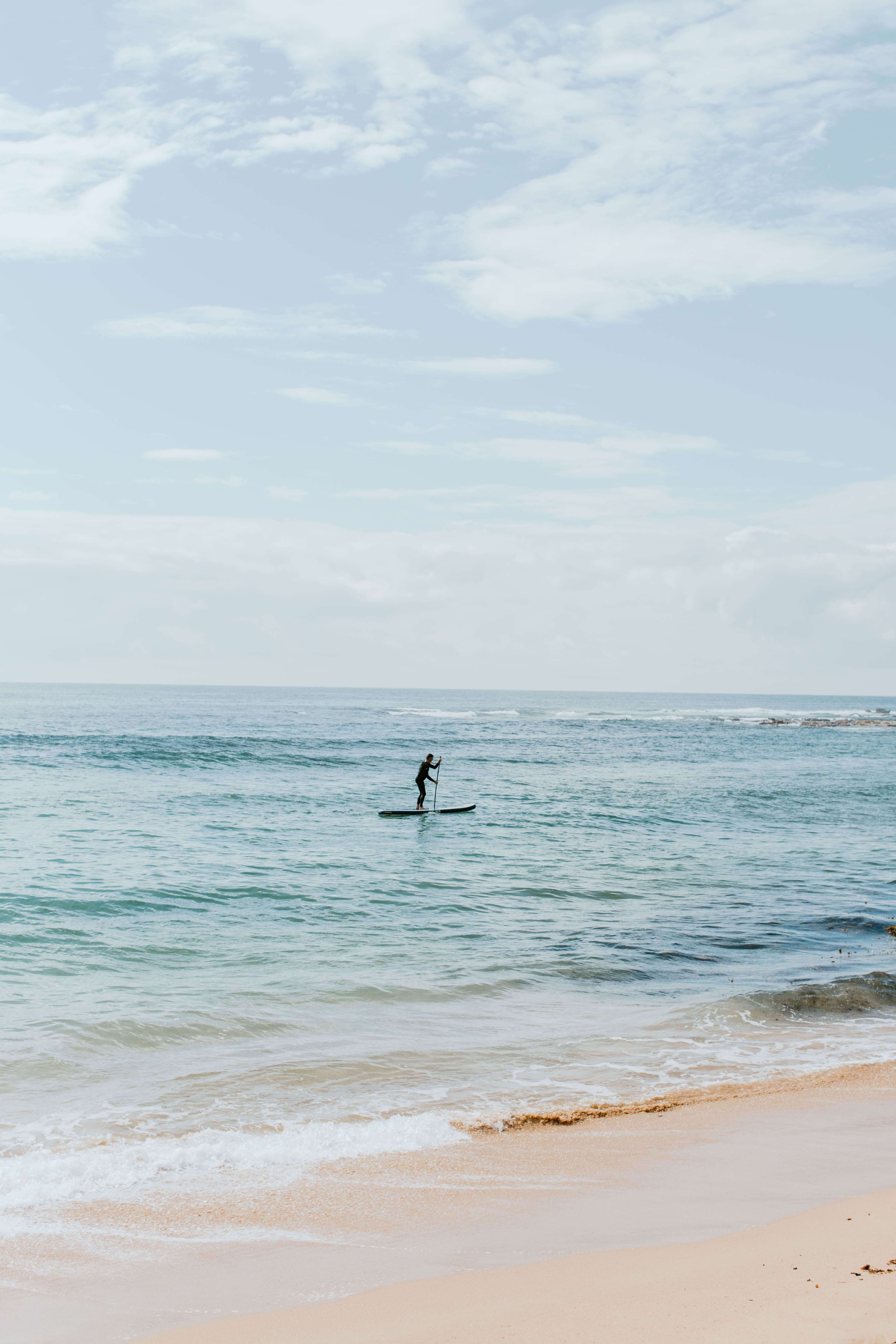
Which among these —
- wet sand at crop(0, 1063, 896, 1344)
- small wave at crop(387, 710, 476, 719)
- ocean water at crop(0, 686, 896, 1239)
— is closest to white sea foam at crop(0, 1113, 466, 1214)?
ocean water at crop(0, 686, 896, 1239)

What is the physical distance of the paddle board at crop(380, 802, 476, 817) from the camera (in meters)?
25.3

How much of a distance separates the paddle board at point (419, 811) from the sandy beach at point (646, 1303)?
20.5 meters

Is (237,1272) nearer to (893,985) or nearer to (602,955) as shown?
(602,955)

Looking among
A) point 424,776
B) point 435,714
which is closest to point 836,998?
point 424,776

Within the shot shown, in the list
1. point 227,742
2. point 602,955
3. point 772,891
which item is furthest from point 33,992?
point 227,742

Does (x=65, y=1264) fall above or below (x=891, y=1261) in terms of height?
below

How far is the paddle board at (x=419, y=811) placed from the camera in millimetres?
25312

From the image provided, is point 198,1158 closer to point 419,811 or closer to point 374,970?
point 374,970

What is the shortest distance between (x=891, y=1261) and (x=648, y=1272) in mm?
1205

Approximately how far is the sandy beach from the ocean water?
→ 1.18 metres

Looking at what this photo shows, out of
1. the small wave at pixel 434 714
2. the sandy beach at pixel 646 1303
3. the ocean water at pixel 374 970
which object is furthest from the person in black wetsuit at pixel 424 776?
the small wave at pixel 434 714

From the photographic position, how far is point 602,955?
12.0 m

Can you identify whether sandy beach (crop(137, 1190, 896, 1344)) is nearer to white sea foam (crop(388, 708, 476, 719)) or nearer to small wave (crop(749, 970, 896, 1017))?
small wave (crop(749, 970, 896, 1017))

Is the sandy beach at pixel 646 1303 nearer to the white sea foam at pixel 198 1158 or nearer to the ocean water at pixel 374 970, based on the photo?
the ocean water at pixel 374 970
